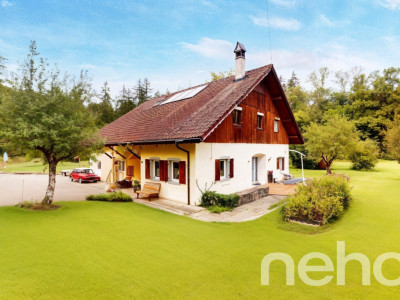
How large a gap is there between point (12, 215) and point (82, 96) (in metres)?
5.84

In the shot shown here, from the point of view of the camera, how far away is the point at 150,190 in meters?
14.3

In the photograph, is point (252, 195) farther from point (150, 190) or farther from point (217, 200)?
point (150, 190)

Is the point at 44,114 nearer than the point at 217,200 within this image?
Yes

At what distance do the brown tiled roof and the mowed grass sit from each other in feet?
14.8

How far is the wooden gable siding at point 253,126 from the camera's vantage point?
13.6 m

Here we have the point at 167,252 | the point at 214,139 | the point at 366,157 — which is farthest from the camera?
the point at 366,157

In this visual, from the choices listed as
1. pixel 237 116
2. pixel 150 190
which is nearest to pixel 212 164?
pixel 237 116

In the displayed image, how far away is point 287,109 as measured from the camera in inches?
755

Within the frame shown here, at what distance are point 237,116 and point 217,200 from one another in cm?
561

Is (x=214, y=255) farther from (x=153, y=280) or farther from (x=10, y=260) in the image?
(x=10, y=260)

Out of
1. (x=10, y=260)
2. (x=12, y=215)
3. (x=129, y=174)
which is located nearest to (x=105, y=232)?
(x=10, y=260)

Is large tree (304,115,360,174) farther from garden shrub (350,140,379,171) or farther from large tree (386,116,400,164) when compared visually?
garden shrub (350,140,379,171)

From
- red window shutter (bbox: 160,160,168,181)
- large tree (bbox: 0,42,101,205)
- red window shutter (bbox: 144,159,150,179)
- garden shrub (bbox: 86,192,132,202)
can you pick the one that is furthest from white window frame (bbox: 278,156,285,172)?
large tree (bbox: 0,42,101,205)

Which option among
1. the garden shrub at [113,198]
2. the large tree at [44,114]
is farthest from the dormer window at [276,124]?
the large tree at [44,114]
